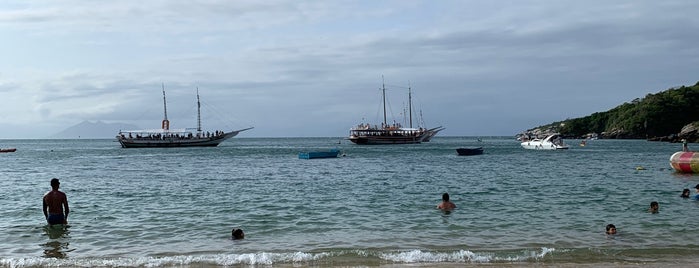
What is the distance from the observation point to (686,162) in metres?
40.2

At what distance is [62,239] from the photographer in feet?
59.6

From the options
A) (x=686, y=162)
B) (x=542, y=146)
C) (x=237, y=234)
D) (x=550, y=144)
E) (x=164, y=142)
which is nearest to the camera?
(x=237, y=234)

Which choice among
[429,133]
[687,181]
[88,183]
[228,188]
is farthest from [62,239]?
[429,133]

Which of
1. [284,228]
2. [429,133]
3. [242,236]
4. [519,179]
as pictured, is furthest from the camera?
[429,133]

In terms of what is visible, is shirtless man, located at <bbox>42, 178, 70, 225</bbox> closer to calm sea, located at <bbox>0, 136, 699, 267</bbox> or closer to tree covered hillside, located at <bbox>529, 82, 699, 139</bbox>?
calm sea, located at <bbox>0, 136, 699, 267</bbox>

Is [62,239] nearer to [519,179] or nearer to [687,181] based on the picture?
[519,179]

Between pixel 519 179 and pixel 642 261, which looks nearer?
pixel 642 261

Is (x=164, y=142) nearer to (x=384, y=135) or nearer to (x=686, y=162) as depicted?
(x=384, y=135)

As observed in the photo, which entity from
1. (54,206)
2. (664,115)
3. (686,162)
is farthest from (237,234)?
(664,115)

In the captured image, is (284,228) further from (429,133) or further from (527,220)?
(429,133)

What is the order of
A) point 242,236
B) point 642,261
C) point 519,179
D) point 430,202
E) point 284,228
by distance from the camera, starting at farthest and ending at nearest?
point 519,179, point 430,202, point 284,228, point 242,236, point 642,261

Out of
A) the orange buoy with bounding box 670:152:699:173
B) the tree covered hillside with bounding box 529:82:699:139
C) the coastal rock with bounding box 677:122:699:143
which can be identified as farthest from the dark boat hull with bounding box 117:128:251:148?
the tree covered hillside with bounding box 529:82:699:139

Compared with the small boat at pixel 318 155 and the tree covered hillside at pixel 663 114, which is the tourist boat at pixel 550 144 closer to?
the small boat at pixel 318 155

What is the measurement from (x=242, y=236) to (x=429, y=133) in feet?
490
